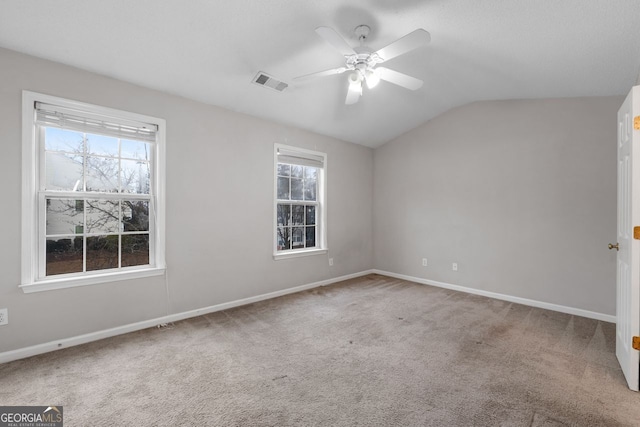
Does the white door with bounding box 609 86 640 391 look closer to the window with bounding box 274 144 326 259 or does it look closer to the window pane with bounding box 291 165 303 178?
the window with bounding box 274 144 326 259

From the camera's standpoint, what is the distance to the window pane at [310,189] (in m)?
4.72

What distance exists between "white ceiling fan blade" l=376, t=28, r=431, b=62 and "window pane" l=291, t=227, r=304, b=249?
283 centimetres

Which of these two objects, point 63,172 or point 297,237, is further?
point 297,237

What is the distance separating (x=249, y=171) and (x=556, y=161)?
3.79 meters

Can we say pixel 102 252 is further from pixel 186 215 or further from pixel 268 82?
pixel 268 82

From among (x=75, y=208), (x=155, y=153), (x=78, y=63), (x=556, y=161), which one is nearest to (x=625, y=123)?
(x=556, y=161)

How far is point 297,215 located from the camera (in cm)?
460

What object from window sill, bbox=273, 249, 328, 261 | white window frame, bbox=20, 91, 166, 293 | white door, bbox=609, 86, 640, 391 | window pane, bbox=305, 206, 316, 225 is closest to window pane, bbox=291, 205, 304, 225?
window pane, bbox=305, 206, 316, 225

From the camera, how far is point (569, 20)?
2.19 m

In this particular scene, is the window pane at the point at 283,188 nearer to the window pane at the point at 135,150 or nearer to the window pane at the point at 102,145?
the window pane at the point at 135,150

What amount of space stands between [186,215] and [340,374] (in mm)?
2254

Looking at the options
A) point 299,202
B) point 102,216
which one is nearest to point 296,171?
point 299,202

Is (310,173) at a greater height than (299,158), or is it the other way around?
(299,158)

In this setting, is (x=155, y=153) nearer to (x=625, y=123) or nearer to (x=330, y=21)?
(x=330, y=21)
